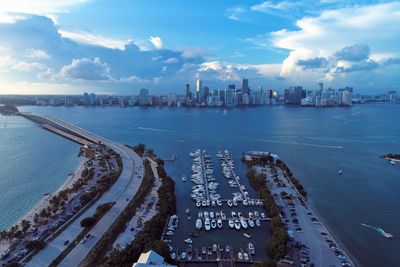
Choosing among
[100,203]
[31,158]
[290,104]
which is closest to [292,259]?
[100,203]

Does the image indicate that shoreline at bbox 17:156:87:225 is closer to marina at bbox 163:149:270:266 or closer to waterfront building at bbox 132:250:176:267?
marina at bbox 163:149:270:266

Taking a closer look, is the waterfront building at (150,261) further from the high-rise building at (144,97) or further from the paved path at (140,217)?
the high-rise building at (144,97)

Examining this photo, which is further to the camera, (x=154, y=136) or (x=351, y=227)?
(x=154, y=136)

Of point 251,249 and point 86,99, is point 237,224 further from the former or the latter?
point 86,99

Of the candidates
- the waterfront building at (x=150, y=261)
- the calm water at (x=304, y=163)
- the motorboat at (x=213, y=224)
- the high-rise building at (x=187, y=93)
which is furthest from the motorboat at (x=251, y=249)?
the high-rise building at (x=187, y=93)

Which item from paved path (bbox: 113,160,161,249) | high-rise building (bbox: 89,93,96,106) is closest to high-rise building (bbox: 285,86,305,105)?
high-rise building (bbox: 89,93,96,106)

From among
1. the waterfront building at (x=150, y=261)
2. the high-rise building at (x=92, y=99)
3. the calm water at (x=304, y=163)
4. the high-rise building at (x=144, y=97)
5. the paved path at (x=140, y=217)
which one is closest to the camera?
the waterfront building at (x=150, y=261)

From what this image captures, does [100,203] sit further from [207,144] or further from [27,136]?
[27,136]

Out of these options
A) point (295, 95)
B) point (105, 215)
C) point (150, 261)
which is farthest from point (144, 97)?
point (150, 261)
